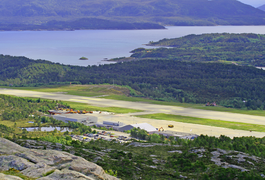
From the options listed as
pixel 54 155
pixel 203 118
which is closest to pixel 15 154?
pixel 54 155

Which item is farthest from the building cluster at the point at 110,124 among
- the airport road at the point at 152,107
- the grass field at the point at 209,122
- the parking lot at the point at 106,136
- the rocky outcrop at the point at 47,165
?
the rocky outcrop at the point at 47,165

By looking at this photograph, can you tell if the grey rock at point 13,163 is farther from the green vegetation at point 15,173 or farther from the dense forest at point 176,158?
the dense forest at point 176,158

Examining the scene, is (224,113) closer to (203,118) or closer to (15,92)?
(203,118)

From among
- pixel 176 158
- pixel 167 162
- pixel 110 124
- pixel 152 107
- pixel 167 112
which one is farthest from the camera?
pixel 152 107

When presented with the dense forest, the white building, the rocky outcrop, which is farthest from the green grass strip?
the rocky outcrop

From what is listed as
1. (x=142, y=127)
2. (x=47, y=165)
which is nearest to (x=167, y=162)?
(x=47, y=165)

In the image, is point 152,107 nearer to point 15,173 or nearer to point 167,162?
point 167,162
